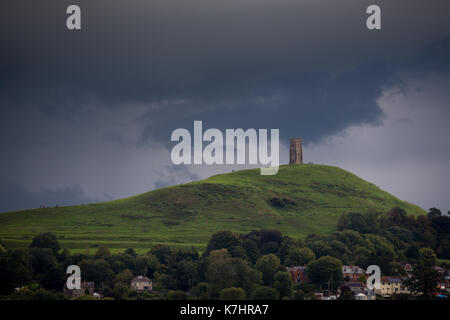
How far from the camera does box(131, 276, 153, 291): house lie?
13756 centimetres

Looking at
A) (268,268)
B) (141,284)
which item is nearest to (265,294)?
(268,268)

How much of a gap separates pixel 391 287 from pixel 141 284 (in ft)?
162

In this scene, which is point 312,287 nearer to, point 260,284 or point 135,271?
point 260,284

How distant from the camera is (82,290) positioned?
12800 cm

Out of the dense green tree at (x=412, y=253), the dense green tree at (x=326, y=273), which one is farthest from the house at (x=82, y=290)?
the dense green tree at (x=412, y=253)

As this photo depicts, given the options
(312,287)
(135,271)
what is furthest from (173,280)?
(312,287)

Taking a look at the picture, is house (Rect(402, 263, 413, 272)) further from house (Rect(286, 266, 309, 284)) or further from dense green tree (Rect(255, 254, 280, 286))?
dense green tree (Rect(255, 254, 280, 286))

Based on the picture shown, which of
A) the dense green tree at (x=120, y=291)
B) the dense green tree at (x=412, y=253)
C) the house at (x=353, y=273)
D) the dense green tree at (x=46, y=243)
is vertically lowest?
the dense green tree at (x=120, y=291)

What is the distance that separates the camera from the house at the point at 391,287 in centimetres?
13175

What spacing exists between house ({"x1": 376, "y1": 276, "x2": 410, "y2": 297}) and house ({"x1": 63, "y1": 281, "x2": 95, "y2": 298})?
178 feet

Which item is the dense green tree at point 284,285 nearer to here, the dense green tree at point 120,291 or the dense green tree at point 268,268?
the dense green tree at point 268,268

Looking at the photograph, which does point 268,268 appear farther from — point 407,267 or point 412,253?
point 412,253

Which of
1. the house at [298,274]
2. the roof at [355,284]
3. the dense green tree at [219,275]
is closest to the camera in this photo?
the dense green tree at [219,275]

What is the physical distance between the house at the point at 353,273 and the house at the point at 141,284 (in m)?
40.3
